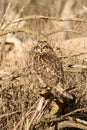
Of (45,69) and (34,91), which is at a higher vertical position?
(45,69)

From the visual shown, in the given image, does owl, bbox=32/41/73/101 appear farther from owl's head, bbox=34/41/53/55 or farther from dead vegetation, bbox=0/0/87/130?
dead vegetation, bbox=0/0/87/130

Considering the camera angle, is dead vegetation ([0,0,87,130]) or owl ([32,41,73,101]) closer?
owl ([32,41,73,101])

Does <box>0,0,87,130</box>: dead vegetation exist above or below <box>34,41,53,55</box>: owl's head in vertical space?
below

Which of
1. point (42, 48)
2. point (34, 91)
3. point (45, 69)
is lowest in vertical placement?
point (34, 91)

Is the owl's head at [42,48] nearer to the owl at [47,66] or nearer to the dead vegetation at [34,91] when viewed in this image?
the owl at [47,66]

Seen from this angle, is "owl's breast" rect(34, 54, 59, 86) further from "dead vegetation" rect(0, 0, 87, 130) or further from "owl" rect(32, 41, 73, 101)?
"dead vegetation" rect(0, 0, 87, 130)

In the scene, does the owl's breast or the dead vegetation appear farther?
the dead vegetation

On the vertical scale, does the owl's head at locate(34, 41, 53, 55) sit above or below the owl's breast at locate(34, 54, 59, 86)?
above

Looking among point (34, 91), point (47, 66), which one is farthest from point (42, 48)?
point (34, 91)

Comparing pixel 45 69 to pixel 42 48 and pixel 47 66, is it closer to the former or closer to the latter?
pixel 47 66

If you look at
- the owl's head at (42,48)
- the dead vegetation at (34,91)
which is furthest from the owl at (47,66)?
the dead vegetation at (34,91)

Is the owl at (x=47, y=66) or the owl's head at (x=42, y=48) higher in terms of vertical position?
the owl's head at (x=42, y=48)

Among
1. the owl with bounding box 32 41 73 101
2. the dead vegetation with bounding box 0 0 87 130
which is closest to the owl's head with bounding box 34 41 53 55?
the owl with bounding box 32 41 73 101

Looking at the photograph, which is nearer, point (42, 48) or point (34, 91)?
point (42, 48)
